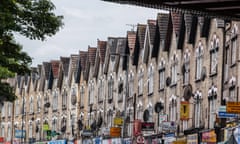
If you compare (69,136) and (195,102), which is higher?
(195,102)

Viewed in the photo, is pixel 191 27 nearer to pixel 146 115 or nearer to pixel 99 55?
pixel 146 115

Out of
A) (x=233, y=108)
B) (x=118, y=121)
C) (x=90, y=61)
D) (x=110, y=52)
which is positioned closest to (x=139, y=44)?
(x=118, y=121)

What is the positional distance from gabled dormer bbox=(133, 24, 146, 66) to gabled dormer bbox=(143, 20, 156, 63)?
1.56 meters

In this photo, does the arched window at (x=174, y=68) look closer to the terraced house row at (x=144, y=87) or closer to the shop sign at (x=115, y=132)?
the terraced house row at (x=144, y=87)

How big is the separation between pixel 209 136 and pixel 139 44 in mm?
22001

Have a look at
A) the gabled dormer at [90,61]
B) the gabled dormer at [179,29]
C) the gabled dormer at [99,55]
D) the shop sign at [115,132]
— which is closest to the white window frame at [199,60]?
the gabled dormer at [179,29]

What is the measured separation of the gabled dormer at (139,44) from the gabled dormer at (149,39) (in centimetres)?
Answer: 156

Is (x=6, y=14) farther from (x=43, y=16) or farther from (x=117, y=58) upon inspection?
(x=117, y=58)

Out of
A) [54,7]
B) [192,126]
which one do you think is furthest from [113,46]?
[54,7]

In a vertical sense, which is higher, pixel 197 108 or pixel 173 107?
pixel 197 108

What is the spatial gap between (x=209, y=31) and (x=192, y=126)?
6.66 meters

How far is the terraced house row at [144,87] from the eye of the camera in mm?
52062

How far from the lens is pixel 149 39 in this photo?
6788 centimetres

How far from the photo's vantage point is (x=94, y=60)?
87.6 metres
